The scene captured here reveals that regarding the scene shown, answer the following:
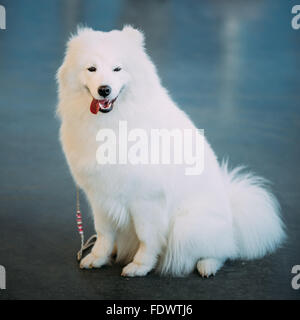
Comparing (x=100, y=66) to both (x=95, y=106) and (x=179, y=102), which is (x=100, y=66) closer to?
(x=95, y=106)

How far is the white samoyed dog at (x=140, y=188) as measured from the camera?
8.66ft

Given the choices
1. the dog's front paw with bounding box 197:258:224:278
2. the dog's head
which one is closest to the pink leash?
the dog's front paw with bounding box 197:258:224:278

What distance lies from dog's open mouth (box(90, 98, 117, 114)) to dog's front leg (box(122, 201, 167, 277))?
53cm

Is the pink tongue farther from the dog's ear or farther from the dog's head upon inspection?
the dog's ear

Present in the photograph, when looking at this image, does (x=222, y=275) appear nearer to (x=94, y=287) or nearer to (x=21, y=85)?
(x=94, y=287)

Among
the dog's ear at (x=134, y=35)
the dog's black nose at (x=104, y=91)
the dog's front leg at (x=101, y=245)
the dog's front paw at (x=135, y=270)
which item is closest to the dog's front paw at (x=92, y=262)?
the dog's front leg at (x=101, y=245)

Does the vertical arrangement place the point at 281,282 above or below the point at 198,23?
below

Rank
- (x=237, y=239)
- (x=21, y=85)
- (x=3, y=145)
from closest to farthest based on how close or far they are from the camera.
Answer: (x=237, y=239)
(x=3, y=145)
(x=21, y=85)

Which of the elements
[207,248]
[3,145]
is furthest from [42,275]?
[3,145]

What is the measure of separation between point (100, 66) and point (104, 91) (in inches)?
5.5

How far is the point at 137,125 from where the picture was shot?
272 centimetres

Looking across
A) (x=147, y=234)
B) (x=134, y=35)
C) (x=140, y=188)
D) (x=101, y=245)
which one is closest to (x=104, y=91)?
(x=134, y=35)

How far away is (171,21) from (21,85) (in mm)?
3768

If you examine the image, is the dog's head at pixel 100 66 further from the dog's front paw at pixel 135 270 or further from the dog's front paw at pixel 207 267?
the dog's front paw at pixel 207 267
